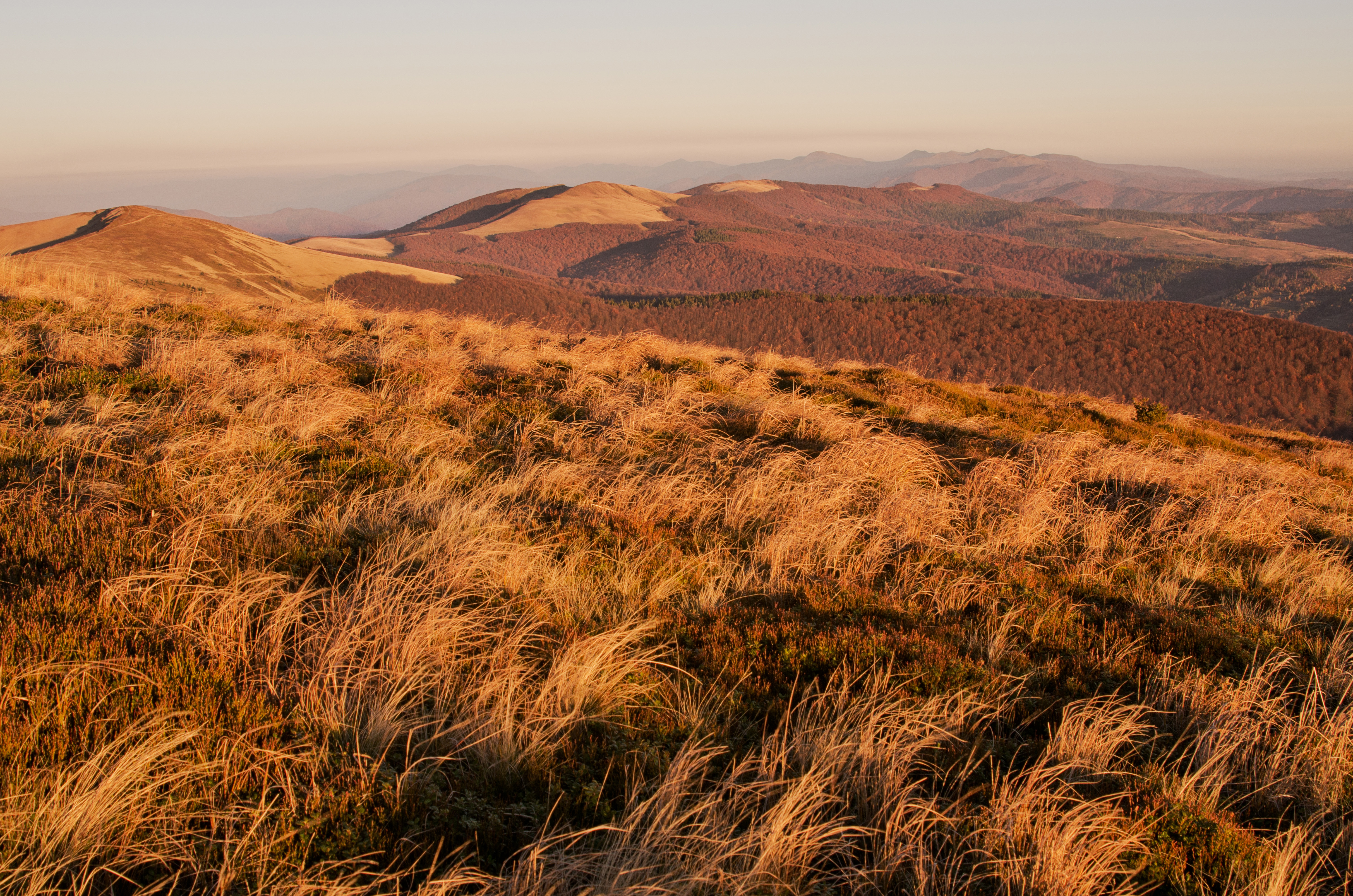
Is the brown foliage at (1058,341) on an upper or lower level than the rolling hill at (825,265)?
lower

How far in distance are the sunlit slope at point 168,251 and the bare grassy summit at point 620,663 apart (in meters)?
35.9

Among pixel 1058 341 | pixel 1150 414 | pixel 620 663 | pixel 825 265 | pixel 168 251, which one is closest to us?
pixel 620 663

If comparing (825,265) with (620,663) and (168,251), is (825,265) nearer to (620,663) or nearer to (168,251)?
(168,251)

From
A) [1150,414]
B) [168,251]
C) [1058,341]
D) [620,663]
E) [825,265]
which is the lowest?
[1058,341]

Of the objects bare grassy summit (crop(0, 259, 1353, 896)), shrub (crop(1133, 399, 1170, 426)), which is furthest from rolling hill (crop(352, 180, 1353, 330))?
bare grassy summit (crop(0, 259, 1353, 896))

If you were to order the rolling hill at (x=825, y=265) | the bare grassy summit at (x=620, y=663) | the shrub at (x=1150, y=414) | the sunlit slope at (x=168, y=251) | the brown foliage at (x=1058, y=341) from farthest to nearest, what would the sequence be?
the rolling hill at (x=825, y=265) → the brown foliage at (x=1058, y=341) → the sunlit slope at (x=168, y=251) → the shrub at (x=1150, y=414) → the bare grassy summit at (x=620, y=663)

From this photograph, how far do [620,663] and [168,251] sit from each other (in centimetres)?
5201

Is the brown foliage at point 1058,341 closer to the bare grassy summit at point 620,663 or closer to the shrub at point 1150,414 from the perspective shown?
the shrub at point 1150,414

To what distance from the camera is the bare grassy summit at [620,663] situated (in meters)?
2.28

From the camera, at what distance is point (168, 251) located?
42.0 metres

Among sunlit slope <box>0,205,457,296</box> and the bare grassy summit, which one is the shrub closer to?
the bare grassy summit

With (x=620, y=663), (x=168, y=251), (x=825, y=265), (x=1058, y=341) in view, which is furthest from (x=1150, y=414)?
(x=825, y=265)

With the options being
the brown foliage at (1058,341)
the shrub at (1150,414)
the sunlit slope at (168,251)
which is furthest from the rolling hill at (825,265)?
the shrub at (1150,414)

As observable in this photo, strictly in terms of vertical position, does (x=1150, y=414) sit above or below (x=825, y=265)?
below
